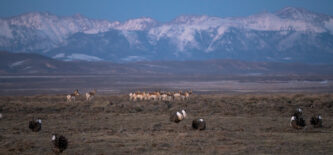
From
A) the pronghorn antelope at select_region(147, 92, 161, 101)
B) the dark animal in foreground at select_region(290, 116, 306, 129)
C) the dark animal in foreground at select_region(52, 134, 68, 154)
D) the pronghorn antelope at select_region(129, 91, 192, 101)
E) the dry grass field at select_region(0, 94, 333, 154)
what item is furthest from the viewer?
the pronghorn antelope at select_region(147, 92, 161, 101)

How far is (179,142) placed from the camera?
20453 mm

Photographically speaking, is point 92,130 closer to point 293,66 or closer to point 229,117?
point 229,117

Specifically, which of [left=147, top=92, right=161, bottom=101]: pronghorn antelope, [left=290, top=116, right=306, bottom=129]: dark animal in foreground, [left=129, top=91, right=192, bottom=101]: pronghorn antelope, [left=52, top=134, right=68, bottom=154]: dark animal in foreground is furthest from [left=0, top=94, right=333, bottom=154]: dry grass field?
[left=147, top=92, right=161, bottom=101]: pronghorn antelope

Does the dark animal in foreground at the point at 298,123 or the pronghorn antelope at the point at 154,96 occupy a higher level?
the pronghorn antelope at the point at 154,96

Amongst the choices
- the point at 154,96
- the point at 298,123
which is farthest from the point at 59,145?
the point at 154,96

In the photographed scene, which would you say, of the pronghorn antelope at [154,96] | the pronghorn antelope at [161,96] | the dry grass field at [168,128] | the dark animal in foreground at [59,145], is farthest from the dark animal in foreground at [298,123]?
the pronghorn antelope at [154,96]

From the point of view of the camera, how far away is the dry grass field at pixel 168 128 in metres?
19.2

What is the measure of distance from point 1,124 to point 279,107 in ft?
59.6

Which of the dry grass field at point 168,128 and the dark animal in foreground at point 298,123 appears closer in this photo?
the dry grass field at point 168,128

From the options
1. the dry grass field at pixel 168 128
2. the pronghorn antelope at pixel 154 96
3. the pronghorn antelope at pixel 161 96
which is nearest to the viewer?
the dry grass field at pixel 168 128

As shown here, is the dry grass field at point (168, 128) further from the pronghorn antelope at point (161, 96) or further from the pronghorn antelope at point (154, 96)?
the pronghorn antelope at point (154, 96)

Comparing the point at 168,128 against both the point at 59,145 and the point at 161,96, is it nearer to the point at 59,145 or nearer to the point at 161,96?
the point at 59,145

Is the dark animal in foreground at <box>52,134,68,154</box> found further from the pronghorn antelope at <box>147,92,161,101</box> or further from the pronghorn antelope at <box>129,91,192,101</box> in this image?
the pronghorn antelope at <box>147,92,161,101</box>

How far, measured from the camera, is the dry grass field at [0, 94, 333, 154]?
1919 cm
